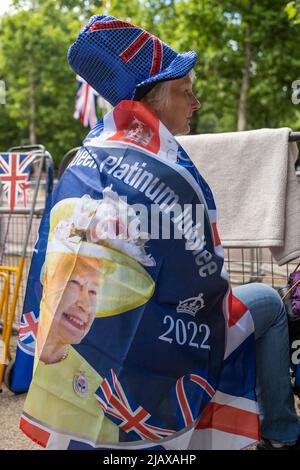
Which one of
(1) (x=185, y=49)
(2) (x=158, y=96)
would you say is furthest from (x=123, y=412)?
(1) (x=185, y=49)

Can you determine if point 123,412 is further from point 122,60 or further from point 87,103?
point 87,103

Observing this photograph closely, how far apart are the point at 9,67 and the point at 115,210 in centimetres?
2853

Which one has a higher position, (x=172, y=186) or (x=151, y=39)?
(x=151, y=39)

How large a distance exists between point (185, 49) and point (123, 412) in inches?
564

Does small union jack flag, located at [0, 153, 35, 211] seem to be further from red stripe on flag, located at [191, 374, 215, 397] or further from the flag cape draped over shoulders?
red stripe on flag, located at [191, 374, 215, 397]

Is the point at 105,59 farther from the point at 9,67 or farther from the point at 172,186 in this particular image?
the point at 9,67

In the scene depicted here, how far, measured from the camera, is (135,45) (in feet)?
6.99

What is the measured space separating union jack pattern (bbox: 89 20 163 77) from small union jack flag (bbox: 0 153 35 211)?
79.5 inches

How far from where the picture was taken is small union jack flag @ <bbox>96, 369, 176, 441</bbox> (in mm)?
1921

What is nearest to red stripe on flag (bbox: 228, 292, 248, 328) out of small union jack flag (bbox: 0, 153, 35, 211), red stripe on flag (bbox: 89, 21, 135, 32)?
red stripe on flag (bbox: 89, 21, 135, 32)

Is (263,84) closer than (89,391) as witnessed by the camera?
No

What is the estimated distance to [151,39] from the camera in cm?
217
